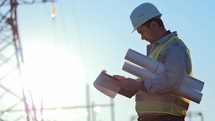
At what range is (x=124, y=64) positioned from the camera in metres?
5.23

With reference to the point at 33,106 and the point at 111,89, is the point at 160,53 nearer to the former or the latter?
the point at 111,89

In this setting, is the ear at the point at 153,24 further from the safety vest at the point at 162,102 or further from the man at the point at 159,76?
the safety vest at the point at 162,102

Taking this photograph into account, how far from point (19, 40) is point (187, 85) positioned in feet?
67.7

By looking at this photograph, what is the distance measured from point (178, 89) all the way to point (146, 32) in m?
0.54

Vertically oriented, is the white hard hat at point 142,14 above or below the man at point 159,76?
above

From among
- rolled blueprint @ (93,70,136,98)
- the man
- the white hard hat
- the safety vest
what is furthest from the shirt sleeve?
the white hard hat

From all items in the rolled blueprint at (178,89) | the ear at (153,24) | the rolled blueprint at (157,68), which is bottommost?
the rolled blueprint at (178,89)

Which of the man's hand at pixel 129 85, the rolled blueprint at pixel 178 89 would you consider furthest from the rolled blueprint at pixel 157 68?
the man's hand at pixel 129 85

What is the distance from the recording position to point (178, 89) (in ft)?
16.8

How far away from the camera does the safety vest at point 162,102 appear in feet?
17.1

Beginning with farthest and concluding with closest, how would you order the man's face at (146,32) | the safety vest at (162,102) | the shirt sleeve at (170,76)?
the man's face at (146,32) → the safety vest at (162,102) → the shirt sleeve at (170,76)

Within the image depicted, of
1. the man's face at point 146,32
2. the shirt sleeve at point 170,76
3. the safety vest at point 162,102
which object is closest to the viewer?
the shirt sleeve at point 170,76

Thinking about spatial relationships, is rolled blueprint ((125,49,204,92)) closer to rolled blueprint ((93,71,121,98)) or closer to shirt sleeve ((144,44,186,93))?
shirt sleeve ((144,44,186,93))

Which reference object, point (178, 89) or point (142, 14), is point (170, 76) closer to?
point (178, 89)
